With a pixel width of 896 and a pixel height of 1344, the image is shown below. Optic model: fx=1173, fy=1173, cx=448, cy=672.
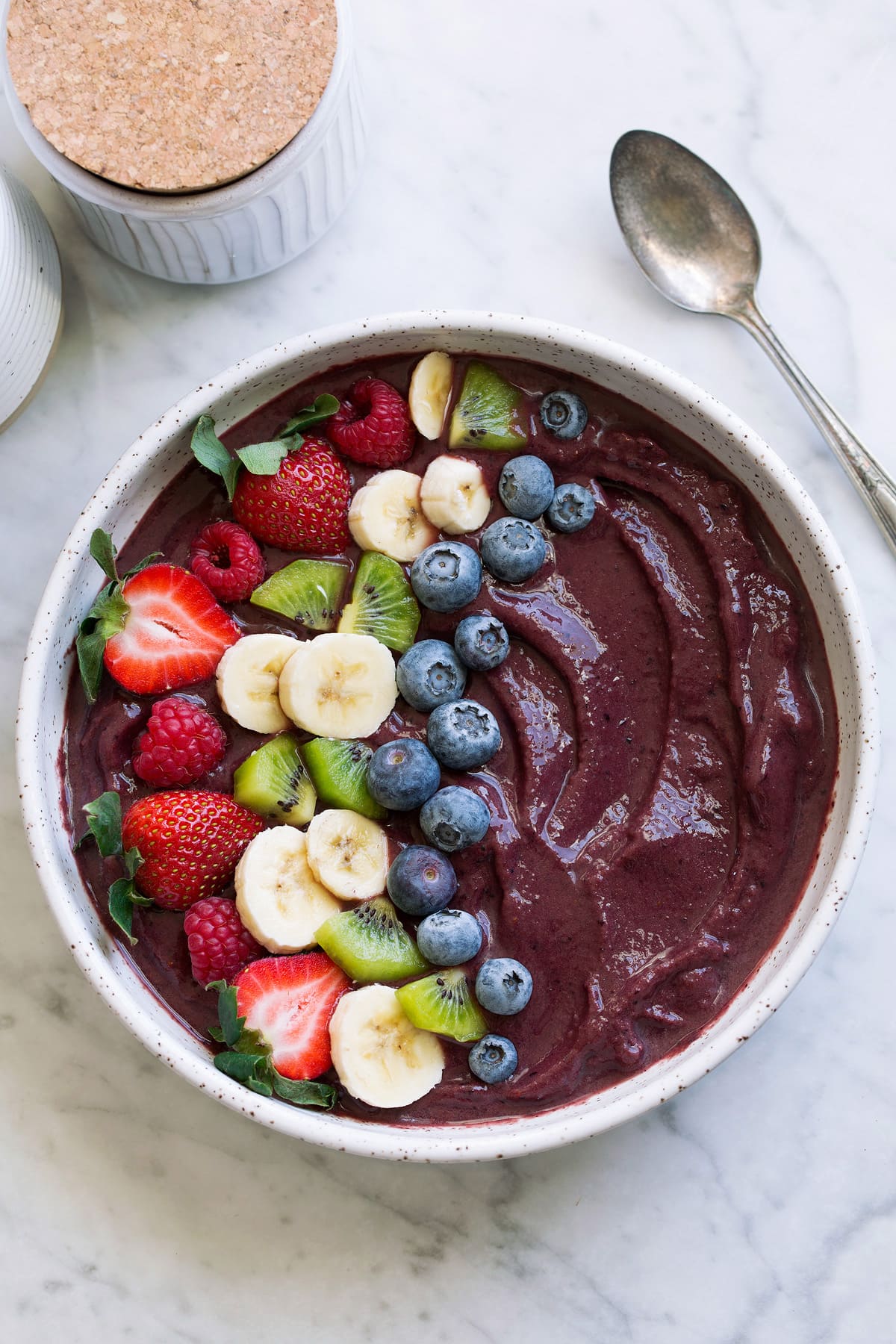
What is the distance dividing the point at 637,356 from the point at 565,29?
2.86 feet

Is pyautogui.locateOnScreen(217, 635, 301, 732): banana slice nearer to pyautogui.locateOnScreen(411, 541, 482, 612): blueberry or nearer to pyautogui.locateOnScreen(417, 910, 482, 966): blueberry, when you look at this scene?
pyautogui.locateOnScreen(411, 541, 482, 612): blueberry

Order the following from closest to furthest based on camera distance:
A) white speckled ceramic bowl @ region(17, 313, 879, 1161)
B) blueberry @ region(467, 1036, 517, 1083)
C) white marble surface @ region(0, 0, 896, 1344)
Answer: white speckled ceramic bowl @ region(17, 313, 879, 1161) → blueberry @ region(467, 1036, 517, 1083) → white marble surface @ region(0, 0, 896, 1344)

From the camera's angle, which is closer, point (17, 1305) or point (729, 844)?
point (729, 844)

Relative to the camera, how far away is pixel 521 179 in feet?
7.94

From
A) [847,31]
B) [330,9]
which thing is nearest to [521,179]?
[330,9]

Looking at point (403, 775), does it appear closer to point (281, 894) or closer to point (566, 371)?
point (281, 894)

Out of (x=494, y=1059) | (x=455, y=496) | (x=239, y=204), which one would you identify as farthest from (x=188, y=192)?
(x=494, y=1059)

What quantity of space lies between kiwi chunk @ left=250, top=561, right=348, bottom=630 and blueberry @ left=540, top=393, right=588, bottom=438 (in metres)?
0.47

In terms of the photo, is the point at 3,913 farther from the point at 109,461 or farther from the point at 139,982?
the point at 109,461

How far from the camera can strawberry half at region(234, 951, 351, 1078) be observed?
2.00 m

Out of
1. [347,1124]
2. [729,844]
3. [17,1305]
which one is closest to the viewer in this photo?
[347,1124]

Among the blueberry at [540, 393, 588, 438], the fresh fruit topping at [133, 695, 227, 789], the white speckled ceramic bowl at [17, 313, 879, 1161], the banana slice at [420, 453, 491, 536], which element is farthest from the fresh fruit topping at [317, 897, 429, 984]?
the blueberry at [540, 393, 588, 438]

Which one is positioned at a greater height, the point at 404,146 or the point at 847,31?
the point at 847,31

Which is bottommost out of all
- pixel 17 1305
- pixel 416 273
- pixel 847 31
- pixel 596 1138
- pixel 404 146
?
pixel 17 1305
